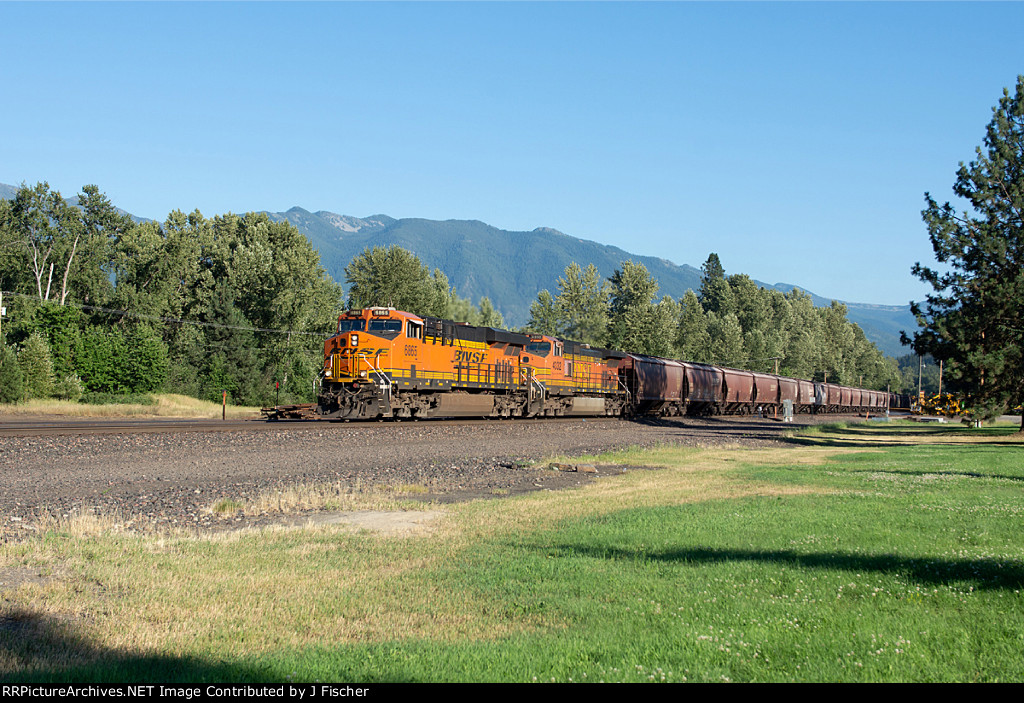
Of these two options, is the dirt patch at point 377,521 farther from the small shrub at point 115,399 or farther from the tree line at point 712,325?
the tree line at point 712,325

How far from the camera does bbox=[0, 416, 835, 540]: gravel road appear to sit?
13227 millimetres

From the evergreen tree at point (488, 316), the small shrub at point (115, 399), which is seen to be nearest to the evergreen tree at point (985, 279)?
the small shrub at point (115, 399)

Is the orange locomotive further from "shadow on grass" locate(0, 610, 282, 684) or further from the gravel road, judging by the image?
"shadow on grass" locate(0, 610, 282, 684)

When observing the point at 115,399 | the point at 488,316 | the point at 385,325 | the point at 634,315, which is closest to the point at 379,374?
the point at 385,325

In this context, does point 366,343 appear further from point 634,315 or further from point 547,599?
point 634,315

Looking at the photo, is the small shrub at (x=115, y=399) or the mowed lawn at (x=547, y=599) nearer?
the mowed lawn at (x=547, y=599)

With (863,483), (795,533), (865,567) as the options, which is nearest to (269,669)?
(865,567)

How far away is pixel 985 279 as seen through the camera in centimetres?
3900

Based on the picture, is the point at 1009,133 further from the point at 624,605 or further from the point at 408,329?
the point at 624,605

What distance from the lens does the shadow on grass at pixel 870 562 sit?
782 cm

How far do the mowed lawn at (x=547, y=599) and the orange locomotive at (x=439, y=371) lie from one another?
1886 centimetres

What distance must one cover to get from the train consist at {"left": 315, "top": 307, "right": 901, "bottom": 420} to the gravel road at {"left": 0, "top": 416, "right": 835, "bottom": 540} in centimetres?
265

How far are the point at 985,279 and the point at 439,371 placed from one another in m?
28.0

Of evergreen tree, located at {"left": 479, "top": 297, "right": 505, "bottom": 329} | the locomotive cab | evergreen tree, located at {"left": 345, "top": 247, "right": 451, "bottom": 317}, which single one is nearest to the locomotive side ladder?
the locomotive cab
